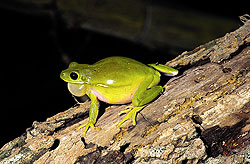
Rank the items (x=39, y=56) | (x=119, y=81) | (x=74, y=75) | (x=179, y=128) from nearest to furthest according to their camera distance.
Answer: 1. (x=179, y=128)
2. (x=119, y=81)
3. (x=74, y=75)
4. (x=39, y=56)

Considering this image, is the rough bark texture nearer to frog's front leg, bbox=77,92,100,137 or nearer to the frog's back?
frog's front leg, bbox=77,92,100,137

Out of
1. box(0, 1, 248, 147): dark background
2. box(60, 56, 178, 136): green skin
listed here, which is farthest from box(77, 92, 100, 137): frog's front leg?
box(0, 1, 248, 147): dark background

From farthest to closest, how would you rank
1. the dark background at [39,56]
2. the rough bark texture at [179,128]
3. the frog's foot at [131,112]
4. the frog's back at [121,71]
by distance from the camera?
the dark background at [39,56]
the frog's back at [121,71]
the frog's foot at [131,112]
the rough bark texture at [179,128]

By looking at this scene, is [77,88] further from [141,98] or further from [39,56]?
[39,56]

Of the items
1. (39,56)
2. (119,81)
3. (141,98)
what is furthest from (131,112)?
(39,56)

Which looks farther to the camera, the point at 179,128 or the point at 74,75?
the point at 74,75

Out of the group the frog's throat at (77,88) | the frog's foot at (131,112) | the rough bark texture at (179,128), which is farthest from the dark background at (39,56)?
the frog's foot at (131,112)

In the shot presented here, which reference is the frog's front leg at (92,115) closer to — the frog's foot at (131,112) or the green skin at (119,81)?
the green skin at (119,81)
